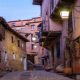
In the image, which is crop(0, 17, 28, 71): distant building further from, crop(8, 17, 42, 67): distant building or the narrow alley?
crop(8, 17, 42, 67): distant building

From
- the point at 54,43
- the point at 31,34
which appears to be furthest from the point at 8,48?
the point at 31,34

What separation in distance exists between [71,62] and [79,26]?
340cm

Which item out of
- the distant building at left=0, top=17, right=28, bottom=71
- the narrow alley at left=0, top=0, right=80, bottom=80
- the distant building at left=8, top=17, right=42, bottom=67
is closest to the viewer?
the narrow alley at left=0, top=0, right=80, bottom=80

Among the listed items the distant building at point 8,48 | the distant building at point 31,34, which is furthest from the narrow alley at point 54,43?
the distant building at point 31,34

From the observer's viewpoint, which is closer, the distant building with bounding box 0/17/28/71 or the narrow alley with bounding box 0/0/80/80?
the narrow alley with bounding box 0/0/80/80

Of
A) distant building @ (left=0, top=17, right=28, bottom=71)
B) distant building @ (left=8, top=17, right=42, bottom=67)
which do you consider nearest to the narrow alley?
distant building @ (left=0, top=17, right=28, bottom=71)

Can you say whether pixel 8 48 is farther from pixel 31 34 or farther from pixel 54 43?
pixel 31 34

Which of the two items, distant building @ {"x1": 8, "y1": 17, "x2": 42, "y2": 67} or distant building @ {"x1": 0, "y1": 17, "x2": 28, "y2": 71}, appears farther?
distant building @ {"x1": 8, "y1": 17, "x2": 42, "y2": 67}

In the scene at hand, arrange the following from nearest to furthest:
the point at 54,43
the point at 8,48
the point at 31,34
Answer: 1. the point at 54,43
2. the point at 8,48
3. the point at 31,34

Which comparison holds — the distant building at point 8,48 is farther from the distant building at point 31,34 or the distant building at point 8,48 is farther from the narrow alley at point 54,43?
the distant building at point 31,34

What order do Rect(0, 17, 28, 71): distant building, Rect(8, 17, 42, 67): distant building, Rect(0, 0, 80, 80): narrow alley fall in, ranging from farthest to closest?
Rect(8, 17, 42, 67): distant building → Rect(0, 17, 28, 71): distant building → Rect(0, 0, 80, 80): narrow alley

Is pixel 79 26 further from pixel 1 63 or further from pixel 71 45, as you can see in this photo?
pixel 1 63

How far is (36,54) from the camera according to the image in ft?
217

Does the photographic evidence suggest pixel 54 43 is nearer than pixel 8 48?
Yes
